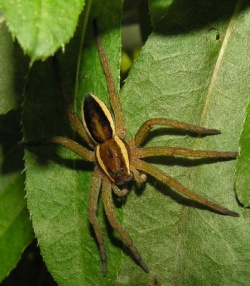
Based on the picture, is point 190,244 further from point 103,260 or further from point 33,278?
point 33,278

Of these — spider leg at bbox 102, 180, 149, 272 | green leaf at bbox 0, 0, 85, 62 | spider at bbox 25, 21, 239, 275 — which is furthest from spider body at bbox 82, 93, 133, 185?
green leaf at bbox 0, 0, 85, 62

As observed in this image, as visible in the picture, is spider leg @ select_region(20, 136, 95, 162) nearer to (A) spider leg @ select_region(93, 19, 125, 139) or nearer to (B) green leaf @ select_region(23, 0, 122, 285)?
(B) green leaf @ select_region(23, 0, 122, 285)

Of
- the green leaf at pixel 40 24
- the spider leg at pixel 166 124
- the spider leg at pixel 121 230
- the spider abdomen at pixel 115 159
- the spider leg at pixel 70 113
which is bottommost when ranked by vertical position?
the spider leg at pixel 121 230

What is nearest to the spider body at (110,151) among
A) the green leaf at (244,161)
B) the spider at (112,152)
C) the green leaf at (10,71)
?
the spider at (112,152)

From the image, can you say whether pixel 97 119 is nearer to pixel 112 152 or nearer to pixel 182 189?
pixel 112 152

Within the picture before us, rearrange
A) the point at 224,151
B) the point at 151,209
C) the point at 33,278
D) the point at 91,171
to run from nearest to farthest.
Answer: the point at 224,151, the point at 151,209, the point at 91,171, the point at 33,278

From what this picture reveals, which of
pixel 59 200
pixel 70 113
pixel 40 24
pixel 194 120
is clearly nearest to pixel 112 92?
pixel 70 113

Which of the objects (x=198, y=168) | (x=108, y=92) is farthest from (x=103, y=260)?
(x=108, y=92)

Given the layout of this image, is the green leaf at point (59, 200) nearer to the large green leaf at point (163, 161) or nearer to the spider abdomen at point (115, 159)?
the large green leaf at point (163, 161)
